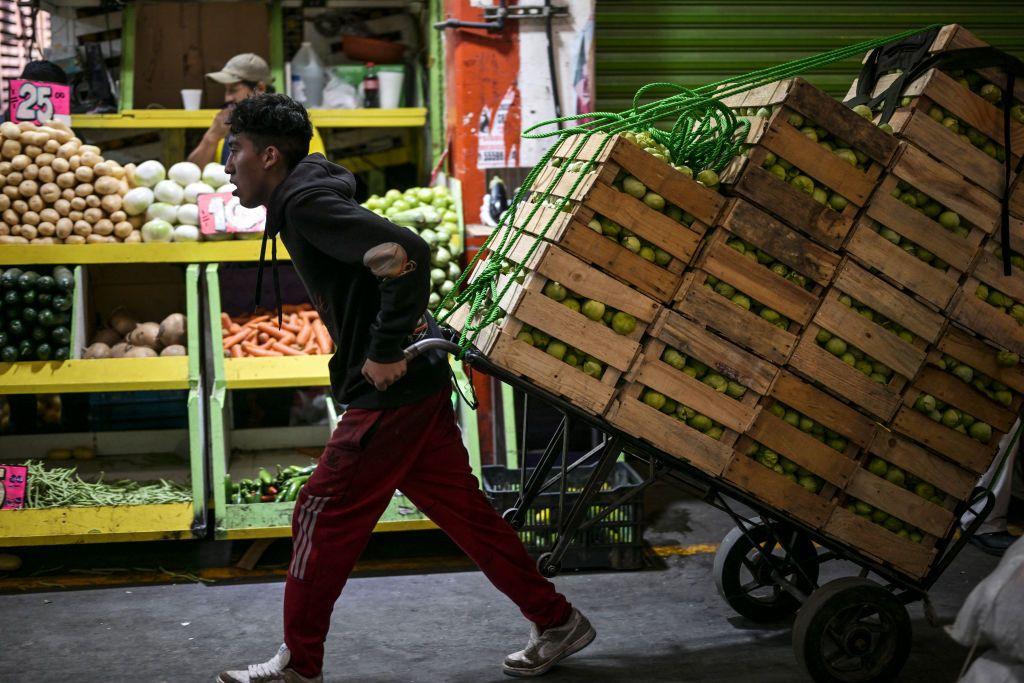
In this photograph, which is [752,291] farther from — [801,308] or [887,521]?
[887,521]

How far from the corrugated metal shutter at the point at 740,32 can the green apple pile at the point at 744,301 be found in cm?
360

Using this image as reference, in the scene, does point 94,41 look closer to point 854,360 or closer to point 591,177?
point 591,177

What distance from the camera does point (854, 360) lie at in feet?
12.5

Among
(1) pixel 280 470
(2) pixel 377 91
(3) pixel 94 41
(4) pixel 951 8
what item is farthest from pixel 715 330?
(3) pixel 94 41

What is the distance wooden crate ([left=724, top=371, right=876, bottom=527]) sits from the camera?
12.3ft

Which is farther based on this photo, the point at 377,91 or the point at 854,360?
the point at 377,91

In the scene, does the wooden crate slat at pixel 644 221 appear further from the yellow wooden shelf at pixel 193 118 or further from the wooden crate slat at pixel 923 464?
the yellow wooden shelf at pixel 193 118

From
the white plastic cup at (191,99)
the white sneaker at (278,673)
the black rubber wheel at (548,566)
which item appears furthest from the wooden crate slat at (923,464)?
the white plastic cup at (191,99)

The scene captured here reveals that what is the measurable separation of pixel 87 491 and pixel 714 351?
3534mm

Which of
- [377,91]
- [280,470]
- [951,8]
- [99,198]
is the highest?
[951,8]

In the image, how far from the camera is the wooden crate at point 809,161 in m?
3.60

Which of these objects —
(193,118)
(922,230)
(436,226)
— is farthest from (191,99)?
(922,230)

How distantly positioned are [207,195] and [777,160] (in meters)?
3.23

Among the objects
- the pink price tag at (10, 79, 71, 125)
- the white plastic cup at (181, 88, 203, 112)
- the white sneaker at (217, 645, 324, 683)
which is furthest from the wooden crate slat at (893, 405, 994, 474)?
the white plastic cup at (181, 88, 203, 112)
